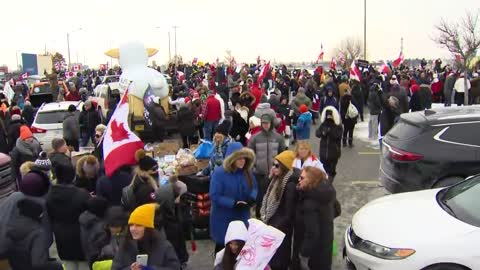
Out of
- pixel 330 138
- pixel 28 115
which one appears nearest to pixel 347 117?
pixel 330 138

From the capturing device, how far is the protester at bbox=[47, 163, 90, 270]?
5062mm

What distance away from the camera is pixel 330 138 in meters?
9.21

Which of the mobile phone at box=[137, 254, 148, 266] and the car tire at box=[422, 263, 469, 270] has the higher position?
the mobile phone at box=[137, 254, 148, 266]

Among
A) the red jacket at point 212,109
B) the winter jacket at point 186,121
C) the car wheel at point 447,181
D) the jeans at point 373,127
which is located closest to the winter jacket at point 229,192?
the car wheel at point 447,181

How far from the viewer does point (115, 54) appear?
15250mm

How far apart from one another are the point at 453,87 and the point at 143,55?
11957mm

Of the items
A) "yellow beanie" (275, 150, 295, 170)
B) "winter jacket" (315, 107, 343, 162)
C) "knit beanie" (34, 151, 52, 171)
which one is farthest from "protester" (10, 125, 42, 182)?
"yellow beanie" (275, 150, 295, 170)

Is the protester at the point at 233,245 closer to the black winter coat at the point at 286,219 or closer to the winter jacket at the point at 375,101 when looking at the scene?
the black winter coat at the point at 286,219

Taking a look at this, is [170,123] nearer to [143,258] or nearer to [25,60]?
[143,258]

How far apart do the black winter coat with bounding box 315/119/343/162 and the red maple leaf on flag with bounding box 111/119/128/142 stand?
4.13 meters

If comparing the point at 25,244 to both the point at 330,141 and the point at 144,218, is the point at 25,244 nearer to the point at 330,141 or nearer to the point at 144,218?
the point at 144,218

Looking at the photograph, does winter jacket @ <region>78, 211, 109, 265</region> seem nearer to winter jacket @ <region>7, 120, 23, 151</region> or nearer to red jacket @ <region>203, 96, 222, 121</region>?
winter jacket @ <region>7, 120, 23, 151</region>

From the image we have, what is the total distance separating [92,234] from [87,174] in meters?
1.47

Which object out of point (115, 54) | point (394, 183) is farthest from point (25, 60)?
point (394, 183)
